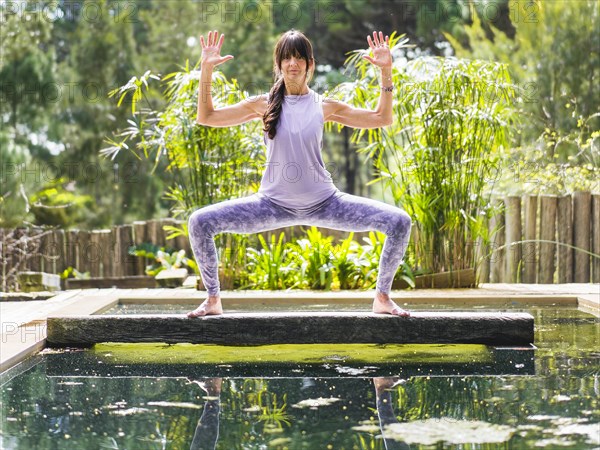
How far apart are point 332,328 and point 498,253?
4640 millimetres

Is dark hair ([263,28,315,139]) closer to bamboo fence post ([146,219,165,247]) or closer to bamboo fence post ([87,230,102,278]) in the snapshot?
bamboo fence post ([146,219,165,247])

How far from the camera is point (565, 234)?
782 cm

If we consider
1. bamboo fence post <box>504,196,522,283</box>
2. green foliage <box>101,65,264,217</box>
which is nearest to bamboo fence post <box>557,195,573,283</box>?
bamboo fence post <box>504,196,522,283</box>

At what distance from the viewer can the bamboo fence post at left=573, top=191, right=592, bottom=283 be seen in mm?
7703

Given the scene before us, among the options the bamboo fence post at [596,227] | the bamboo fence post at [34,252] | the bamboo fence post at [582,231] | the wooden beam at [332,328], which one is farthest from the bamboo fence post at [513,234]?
the bamboo fence post at [34,252]

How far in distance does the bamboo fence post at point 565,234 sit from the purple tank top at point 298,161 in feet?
14.9

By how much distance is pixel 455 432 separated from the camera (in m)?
2.32

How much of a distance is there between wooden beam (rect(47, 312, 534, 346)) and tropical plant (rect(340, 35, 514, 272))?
2581 millimetres

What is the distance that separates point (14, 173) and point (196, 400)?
31.0 feet

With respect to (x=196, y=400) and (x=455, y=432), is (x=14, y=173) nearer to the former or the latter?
(x=196, y=400)

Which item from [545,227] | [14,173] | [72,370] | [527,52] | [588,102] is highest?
[527,52]

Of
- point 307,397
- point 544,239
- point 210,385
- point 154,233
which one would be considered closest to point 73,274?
point 154,233

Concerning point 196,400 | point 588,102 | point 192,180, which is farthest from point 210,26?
point 196,400

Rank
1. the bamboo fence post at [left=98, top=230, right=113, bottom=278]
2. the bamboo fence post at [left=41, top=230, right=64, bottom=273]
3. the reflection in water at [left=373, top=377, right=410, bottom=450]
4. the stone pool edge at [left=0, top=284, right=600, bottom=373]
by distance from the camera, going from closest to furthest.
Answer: the reflection in water at [left=373, top=377, right=410, bottom=450] → the stone pool edge at [left=0, top=284, right=600, bottom=373] → the bamboo fence post at [left=98, top=230, right=113, bottom=278] → the bamboo fence post at [left=41, top=230, right=64, bottom=273]
